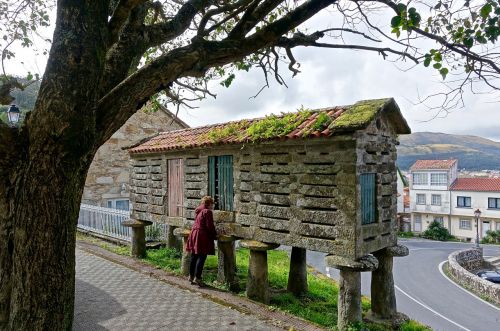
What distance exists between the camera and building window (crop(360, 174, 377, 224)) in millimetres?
6875

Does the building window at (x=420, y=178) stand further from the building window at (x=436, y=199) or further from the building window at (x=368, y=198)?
the building window at (x=368, y=198)

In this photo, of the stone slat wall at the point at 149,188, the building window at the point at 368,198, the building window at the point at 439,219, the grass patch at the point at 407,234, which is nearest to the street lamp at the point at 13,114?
the stone slat wall at the point at 149,188

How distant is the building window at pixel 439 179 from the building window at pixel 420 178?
744 millimetres

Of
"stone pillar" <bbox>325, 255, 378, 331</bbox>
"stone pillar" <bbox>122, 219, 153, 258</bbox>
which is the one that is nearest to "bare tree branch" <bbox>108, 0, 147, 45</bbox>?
"stone pillar" <bbox>325, 255, 378, 331</bbox>

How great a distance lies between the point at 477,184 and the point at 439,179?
385cm

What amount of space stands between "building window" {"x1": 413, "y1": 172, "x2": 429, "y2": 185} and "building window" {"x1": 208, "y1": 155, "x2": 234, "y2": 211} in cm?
4371

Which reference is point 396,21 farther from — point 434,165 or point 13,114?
point 434,165

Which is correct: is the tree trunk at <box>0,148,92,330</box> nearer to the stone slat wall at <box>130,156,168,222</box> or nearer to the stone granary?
the stone granary

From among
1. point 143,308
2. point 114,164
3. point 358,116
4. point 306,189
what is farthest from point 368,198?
point 114,164

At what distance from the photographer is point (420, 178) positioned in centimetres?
4794

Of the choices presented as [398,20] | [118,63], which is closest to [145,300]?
[118,63]

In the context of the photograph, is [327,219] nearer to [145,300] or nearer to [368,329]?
[368,329]

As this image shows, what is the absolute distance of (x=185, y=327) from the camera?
6227 millimetres

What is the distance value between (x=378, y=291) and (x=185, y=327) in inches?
161
